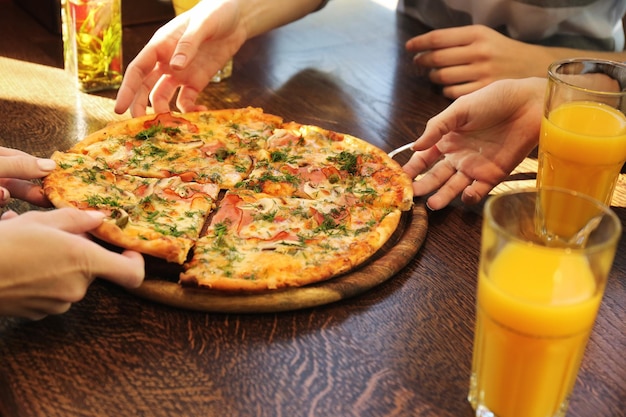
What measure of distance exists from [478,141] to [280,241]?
28.2 inches

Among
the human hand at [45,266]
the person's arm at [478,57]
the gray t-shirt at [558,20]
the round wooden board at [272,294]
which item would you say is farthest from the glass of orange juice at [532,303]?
the gray t-shirt at [558,20]

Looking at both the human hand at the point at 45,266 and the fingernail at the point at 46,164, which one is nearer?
the human hand at the point at 45,266

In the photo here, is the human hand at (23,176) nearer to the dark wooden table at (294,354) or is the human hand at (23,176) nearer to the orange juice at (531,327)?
the dark wooden table at (294,354)

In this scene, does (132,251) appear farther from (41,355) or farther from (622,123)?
(622,123)

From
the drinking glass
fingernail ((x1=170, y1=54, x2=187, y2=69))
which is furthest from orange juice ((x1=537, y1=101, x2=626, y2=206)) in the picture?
fingernail ((x1=170, y1=54, x2=187, y2=69))

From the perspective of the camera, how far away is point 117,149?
2098mm

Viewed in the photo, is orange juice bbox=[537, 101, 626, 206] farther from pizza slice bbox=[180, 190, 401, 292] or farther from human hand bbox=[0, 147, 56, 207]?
human hand bbox=[0, 147, 56, 207]

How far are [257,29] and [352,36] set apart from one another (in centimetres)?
66

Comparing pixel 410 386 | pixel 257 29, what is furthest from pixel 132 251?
pixel 257 29

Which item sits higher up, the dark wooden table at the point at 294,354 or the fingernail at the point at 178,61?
the fingernail at the point at 178,61

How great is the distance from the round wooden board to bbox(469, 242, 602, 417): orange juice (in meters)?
0.36

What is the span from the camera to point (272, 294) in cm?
155

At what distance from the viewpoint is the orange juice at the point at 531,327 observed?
113cm

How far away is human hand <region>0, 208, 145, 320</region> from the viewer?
A: 4.37ft
